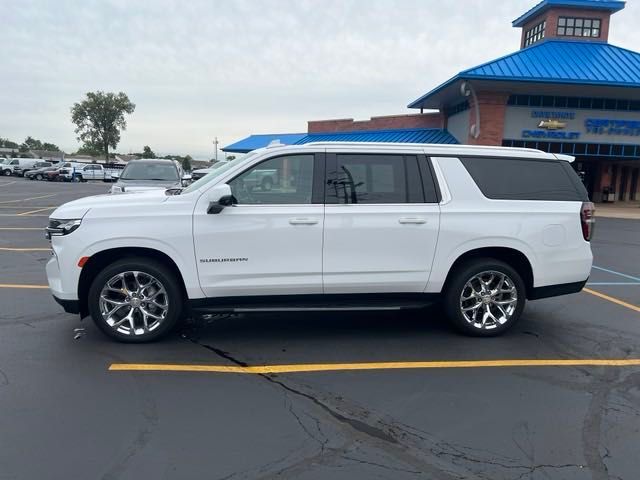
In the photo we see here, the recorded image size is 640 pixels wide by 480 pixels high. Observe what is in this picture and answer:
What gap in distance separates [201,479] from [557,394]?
2.80 meters

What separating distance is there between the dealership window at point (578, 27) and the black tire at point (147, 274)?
28880mm

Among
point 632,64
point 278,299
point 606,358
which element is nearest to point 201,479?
point 278,299

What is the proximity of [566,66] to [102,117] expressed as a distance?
207 ft

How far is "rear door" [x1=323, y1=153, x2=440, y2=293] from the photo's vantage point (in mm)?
4844

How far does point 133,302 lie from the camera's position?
476 centimetres

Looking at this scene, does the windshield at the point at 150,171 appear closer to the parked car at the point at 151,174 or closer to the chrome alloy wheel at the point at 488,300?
the parked car at the point at 151,174

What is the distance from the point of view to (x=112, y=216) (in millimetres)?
4617

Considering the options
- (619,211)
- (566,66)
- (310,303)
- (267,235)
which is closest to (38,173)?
(566,66)

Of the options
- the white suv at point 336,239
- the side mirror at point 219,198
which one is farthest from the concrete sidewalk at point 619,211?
the side mirror at point 219,198

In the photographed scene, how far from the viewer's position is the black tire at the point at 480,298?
511cm

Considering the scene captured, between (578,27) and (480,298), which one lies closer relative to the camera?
(480,298)

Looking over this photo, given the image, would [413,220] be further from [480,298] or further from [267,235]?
[267,235]

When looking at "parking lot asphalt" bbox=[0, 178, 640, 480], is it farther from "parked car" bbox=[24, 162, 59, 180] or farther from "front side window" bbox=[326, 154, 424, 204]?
"parked car" bbox=[24, 162, 59, 180]

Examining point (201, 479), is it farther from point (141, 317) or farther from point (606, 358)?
point (606, 358)
